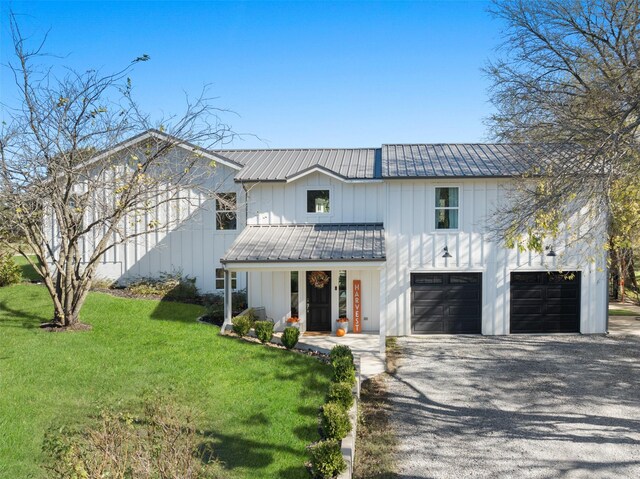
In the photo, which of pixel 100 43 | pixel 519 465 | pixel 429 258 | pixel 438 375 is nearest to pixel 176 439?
pixel 519 465

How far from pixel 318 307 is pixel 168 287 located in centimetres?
556

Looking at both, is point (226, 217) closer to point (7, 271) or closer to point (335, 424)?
point (7, 271)

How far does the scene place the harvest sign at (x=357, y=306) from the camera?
50.2ft

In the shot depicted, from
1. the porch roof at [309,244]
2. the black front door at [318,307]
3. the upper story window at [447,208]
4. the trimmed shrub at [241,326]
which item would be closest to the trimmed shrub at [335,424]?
the trimmed shrub at [241,326]

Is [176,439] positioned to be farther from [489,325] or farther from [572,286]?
[572,286]

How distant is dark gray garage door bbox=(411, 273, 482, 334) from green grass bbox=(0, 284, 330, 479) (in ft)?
18.4

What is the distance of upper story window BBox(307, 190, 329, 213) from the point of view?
52.6ft

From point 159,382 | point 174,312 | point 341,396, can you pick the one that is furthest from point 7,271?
point 341,396

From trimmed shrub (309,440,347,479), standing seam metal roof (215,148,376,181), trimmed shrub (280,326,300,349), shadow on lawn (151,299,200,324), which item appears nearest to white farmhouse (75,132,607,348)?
standing seam metal roof (215,148,376,181)

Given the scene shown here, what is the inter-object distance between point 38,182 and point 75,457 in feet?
28.2

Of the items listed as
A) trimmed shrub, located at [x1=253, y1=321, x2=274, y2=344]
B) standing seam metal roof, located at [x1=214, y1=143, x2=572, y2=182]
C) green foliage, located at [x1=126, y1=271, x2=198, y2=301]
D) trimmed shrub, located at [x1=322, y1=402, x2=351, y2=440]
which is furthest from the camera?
green foliage, located at [x1=126, y1=271, x2=198, y2=301]

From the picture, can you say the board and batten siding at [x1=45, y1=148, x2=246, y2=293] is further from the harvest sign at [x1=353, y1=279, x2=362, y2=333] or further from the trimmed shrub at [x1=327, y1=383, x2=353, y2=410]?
the trimmed shrub at [x1=327, y1=383, x2=353, y2=410]

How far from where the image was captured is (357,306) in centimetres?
1534

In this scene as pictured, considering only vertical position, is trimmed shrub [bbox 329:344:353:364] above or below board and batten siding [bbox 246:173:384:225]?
below
